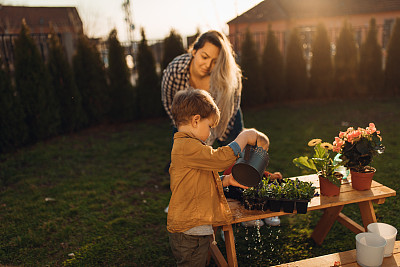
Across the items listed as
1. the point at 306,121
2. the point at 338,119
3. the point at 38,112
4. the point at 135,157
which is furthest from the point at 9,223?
the point at 338,119

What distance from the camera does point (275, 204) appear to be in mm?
2137

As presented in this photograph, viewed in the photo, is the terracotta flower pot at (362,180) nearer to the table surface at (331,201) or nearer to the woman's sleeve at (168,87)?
the table surface at (331,201)

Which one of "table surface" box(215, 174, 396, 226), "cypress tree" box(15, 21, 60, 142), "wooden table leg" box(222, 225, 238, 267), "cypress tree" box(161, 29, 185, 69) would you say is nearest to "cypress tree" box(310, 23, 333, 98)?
"cypress tree" box(161, 29, 185, 69)

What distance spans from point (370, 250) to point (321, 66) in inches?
318

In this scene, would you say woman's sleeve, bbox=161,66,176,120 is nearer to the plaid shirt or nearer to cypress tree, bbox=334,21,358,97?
the plaid shirt

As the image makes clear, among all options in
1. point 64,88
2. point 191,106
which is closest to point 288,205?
point 191,106

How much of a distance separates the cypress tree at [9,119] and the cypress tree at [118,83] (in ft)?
7.02

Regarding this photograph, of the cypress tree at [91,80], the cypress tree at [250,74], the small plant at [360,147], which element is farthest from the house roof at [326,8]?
the small plant at [360,147]

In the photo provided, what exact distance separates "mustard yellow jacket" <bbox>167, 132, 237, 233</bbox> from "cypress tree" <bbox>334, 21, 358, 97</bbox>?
8.48 meters

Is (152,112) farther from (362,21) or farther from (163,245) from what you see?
(362,21)

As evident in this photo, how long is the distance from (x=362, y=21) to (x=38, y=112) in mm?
22750

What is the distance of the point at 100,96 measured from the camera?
7.68 meters

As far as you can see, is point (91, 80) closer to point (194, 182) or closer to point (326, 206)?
point (194, 182)

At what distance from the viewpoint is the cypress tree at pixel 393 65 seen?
9115 millimetres
